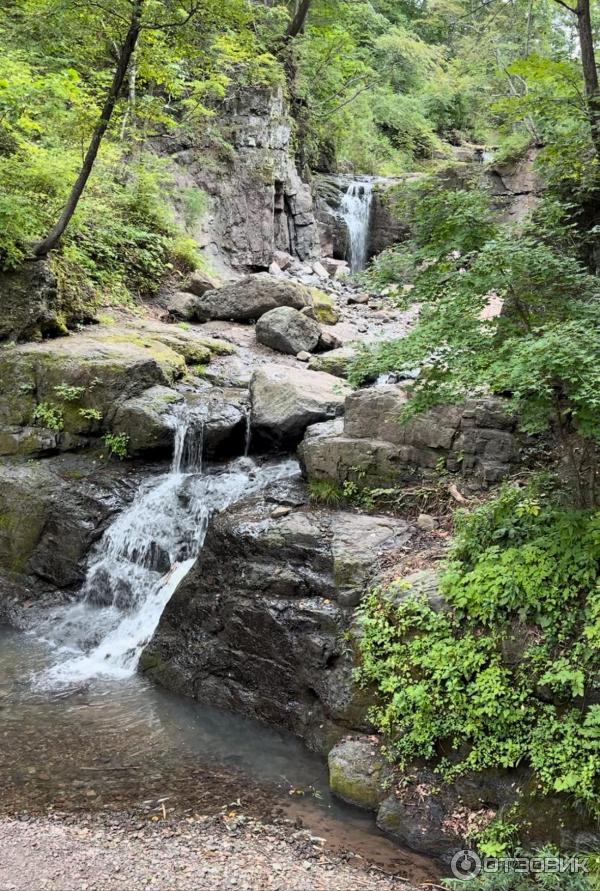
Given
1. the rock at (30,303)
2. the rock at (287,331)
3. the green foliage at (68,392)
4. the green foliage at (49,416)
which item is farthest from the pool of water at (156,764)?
the rock at (287,331)

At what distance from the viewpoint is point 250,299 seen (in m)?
15.1

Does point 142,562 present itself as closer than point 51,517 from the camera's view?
Yes

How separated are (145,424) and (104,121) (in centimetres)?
520

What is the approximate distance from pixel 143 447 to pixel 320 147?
714 inches

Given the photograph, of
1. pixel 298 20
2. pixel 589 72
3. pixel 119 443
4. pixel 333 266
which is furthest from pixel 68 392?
pixel 298 20

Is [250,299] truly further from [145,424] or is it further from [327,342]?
[145,424]

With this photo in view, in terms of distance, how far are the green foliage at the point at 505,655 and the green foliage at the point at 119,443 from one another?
5.76 meters

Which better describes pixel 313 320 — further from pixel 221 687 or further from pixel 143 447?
pixel 221 687

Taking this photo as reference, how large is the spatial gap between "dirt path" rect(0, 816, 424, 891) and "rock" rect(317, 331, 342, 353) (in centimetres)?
1069

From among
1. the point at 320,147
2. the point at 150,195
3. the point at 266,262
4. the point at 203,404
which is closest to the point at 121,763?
the point at 203,404

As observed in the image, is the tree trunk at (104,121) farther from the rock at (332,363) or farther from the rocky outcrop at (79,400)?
the rock at (332,363)

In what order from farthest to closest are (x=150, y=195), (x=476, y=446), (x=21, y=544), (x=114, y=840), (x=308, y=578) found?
(x=150, y=195) → (x=21, y=544) → (x=476, y=446) → (x=308, y=578) → (x=114, y=840)

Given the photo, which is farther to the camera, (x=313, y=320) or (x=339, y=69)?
(x=339, y=69)

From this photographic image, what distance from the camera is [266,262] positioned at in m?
19.9
